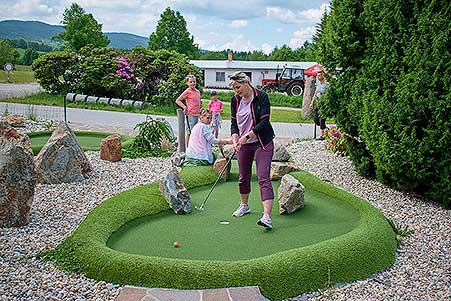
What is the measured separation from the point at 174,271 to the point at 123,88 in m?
15.3

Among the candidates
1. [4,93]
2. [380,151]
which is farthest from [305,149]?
[4,93]

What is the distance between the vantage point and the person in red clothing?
8.86 meters

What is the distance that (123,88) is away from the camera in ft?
61.0

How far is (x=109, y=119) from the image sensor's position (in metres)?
14.5

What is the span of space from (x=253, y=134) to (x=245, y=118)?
239mm

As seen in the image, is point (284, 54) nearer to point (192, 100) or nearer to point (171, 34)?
point (171, 34)

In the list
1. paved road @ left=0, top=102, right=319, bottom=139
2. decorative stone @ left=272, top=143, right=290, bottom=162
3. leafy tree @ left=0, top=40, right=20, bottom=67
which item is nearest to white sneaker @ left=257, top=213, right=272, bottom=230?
decorative stone @ left=272, top=143, right=290, bottom=162

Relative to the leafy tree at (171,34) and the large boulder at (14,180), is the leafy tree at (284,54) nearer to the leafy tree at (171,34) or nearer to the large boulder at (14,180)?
the leafy tree at (171,34)

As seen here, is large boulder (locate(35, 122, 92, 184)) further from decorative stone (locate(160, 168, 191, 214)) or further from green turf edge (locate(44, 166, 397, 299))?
green turf edge (locate(44, 166, 397, 299))

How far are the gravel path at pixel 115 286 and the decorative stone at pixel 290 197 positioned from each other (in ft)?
3.83

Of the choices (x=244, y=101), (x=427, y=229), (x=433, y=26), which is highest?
(x=433, y=26)

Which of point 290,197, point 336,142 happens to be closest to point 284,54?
point 336,142

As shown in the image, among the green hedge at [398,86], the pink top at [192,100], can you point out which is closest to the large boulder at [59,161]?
the pink top at [192,100]

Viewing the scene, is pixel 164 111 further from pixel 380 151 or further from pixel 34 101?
pixel 380 151
